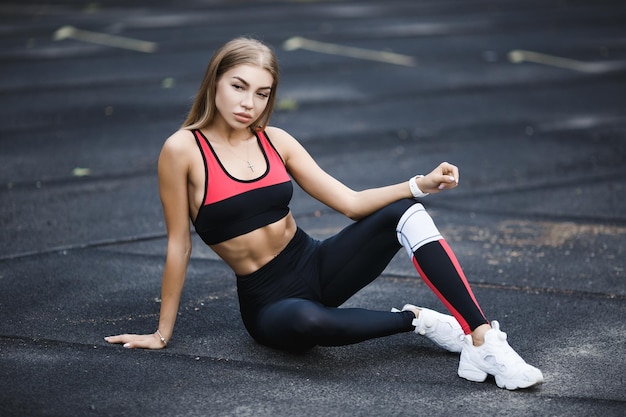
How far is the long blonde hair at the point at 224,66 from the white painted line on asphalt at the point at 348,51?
860 cm

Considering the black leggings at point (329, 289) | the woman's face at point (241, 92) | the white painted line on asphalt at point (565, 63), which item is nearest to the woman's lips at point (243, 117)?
the woman's face at point (241, 92)

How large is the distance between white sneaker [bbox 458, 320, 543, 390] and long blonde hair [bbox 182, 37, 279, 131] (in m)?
1.56

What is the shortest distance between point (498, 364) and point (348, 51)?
32.9 feet

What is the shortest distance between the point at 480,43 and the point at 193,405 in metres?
11.4

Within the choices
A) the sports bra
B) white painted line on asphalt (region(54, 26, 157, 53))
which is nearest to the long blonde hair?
Answer: the sports bra

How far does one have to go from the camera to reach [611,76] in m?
12.2

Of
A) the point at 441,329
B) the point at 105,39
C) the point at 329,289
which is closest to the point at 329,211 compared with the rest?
the point at 329,289

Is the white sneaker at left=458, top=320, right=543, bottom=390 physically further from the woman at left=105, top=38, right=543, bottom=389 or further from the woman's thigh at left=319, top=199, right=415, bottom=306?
the woman's thigh at left=319, top=199, right=415, bottom=306

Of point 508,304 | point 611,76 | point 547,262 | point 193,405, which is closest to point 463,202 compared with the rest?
point 547,262

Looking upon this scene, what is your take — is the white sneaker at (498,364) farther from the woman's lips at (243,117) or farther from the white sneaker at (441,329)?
the woman's lips at (243,117)

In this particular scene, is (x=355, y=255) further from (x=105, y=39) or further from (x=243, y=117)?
(x=105, y=39)

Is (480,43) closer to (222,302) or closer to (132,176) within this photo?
(132,176)

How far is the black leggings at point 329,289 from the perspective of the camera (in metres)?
4.47

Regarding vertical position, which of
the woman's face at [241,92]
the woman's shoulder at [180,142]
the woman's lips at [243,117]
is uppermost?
the woman's face at [241,92]
